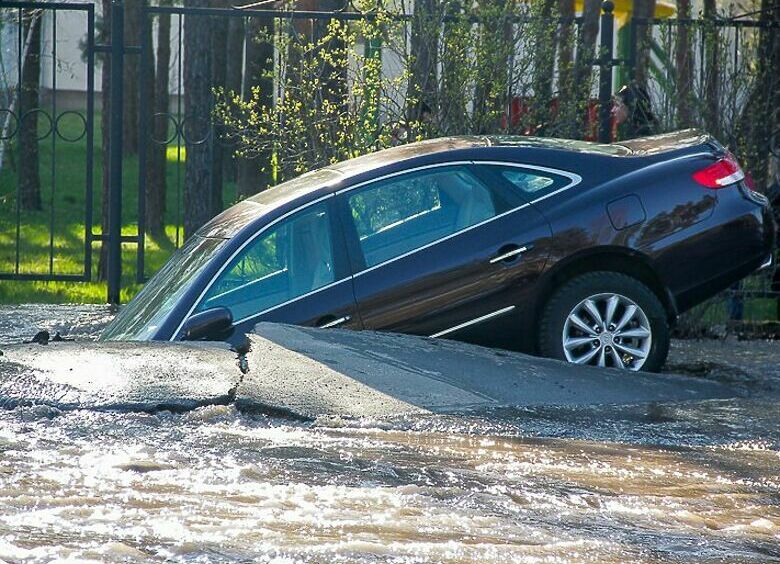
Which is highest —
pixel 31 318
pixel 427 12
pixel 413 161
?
pixel 427 12

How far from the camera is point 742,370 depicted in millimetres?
9000

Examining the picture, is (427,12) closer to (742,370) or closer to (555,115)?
(555,115)

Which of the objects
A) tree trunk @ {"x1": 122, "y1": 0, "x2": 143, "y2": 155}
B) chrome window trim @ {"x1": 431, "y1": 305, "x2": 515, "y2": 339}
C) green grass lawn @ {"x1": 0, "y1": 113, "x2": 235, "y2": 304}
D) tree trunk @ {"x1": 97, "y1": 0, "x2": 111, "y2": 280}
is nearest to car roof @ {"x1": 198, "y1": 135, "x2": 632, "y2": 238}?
chrome window trim @ {"x1": 431, "y1": 305, "x2": 515, "y2": 339}

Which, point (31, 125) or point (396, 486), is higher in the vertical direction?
point (31, 125)

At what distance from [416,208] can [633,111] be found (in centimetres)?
338

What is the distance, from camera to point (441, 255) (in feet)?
26.1

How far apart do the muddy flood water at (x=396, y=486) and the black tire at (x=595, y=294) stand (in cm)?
74

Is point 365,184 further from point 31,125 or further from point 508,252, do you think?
point 31,125

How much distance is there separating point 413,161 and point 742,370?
2.59 meters

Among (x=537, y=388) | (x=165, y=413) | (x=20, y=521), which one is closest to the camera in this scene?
(x=20, y=521)

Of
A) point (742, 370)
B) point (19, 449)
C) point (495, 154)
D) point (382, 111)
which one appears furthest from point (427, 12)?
point (19, 449)

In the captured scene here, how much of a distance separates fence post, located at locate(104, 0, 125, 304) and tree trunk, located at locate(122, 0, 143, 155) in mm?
7777

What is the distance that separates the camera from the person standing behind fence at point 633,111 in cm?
1073

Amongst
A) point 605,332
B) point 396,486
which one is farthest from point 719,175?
point 396,486
